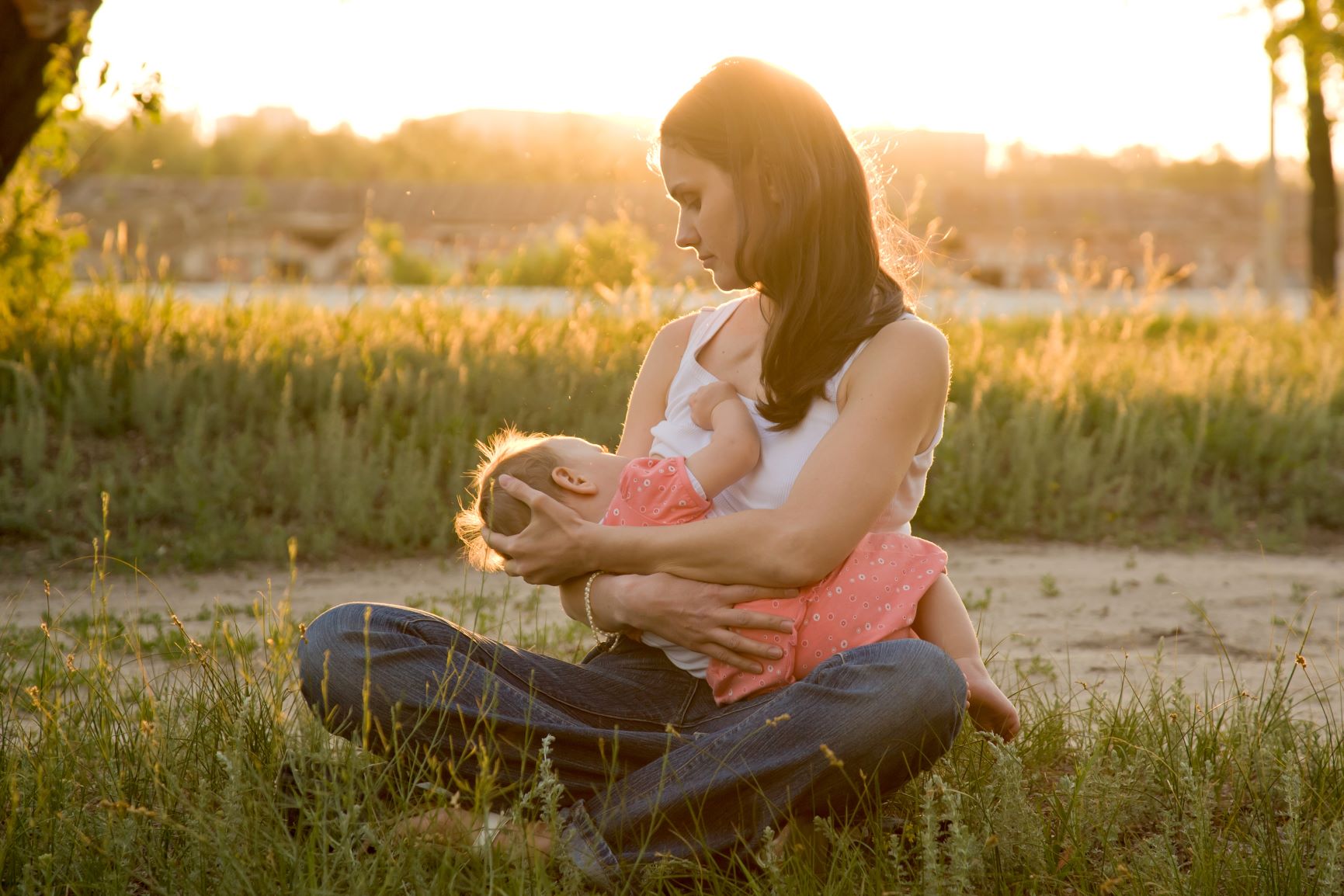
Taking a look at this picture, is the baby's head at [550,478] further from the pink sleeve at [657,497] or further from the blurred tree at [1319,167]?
the blurred tree at [1319,167]

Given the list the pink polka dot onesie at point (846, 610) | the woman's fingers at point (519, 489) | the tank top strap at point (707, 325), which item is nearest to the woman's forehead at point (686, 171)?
the tank top strap at point (707, 325)

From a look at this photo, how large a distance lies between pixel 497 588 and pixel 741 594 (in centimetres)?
298

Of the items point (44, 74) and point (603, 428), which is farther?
point (603, 428)

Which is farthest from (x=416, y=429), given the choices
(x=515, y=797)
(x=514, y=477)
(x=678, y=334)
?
(x=515, y=797)

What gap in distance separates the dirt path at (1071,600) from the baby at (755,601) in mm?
1101

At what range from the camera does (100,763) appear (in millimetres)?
2424

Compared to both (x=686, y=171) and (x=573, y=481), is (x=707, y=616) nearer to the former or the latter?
(x=573, y=481)

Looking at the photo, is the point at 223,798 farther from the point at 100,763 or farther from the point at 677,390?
the point at 677,390

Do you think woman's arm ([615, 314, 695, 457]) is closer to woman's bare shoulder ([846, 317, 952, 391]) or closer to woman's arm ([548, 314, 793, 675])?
woman's arm ([548, 314, 793, 675])

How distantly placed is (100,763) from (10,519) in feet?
12.2

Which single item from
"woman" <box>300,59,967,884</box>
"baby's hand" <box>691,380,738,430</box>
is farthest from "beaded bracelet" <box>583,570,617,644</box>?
"baby's hand" <box>691,380,738,430</box>

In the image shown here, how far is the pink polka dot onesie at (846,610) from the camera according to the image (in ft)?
7.74

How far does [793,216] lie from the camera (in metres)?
2.45

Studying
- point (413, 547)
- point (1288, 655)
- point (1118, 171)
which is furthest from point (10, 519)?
point (1118, 171)
